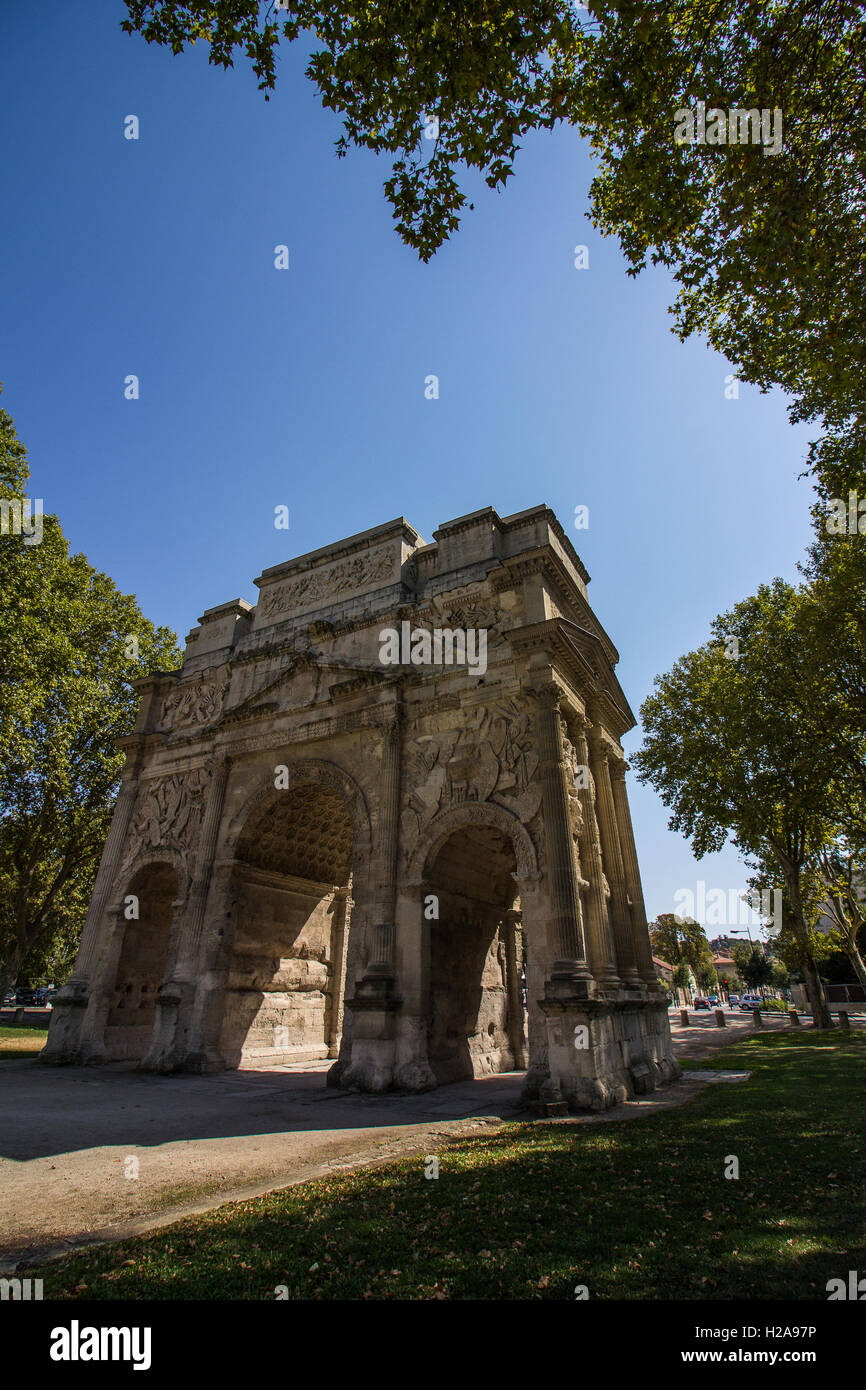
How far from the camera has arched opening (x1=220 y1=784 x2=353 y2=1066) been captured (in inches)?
666

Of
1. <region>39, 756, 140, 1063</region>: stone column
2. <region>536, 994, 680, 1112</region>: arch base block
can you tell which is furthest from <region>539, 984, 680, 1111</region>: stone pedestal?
<region>39, 756, 140, 1063</region>: stone column

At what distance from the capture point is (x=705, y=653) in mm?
29047

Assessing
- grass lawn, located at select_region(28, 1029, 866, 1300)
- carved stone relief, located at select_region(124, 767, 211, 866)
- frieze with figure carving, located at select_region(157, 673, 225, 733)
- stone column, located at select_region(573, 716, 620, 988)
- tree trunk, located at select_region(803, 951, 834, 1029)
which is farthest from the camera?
tree trunk, located at select_region(803, 951, 834, 1029)

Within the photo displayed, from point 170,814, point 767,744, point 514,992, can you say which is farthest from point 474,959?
point 767,744

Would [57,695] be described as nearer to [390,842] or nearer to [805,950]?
[390,842]

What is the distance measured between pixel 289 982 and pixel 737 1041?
18.5 m

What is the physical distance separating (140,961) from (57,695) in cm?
1092

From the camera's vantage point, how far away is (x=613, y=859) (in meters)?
16.2

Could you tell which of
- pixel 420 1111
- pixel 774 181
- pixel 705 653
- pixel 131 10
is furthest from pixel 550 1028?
pixel 705 653

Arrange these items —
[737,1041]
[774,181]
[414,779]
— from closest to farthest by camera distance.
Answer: [774,181] < [414,779] < [737,1041]

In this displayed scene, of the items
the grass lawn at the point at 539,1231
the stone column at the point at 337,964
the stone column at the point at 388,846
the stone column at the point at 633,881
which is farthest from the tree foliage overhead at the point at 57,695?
the grass lawn at the point at 539,1231

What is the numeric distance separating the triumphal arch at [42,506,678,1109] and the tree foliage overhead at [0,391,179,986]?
3864 millimetres

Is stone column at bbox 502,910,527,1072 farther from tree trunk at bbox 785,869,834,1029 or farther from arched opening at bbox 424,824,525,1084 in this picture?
tree trunk at bbox 785,869,834,1029
